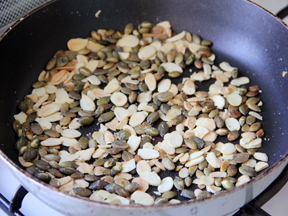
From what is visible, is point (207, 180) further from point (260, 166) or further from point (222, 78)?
point (222, 78)

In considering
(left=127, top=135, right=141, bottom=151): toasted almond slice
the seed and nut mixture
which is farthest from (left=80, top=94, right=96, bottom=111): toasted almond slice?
(left=127, top=135, right=141, bottom=151): toasted almond slice

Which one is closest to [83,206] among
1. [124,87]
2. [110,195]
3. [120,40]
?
[110,195]

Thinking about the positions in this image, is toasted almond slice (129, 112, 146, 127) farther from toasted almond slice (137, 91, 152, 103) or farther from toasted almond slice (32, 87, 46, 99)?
toasted almond slice (32, 87, 46, 99)

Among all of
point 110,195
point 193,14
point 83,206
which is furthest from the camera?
point 193,14

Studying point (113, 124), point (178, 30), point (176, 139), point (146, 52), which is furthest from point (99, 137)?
point (178, 30)

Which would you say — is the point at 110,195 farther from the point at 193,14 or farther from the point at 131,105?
the point at 193,14
